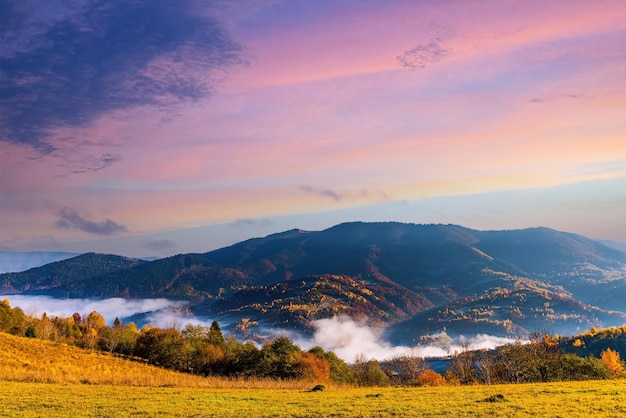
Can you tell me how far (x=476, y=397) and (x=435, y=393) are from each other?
4758 millimetres

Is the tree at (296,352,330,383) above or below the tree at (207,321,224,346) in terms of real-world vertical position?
below

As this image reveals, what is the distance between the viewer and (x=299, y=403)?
129ft

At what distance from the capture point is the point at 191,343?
123625 mm

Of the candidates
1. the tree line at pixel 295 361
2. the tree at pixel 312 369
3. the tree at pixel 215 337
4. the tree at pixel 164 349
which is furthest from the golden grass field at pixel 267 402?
the tree at pixel 215 337

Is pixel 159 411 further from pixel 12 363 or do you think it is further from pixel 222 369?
pixel 222 369

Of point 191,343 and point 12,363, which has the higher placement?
point 12,363

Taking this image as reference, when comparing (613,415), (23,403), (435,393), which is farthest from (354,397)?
(23,403)

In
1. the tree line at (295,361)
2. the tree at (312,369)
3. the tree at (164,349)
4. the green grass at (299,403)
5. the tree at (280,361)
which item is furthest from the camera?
the tree at (164,349)

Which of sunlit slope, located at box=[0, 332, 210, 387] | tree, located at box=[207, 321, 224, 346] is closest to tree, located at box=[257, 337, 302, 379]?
sunlit slope, located at box=[0, 332, 210, 387]

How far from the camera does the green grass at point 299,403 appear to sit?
1287 inches

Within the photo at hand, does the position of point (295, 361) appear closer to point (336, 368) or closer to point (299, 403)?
point (336, 368)

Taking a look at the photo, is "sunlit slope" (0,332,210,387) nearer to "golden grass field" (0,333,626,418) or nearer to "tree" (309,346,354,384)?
"golden grass field" (0,333,626,418)

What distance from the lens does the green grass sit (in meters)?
32.7

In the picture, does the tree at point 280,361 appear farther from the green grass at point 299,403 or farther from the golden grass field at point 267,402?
the green grass at point 299,403
